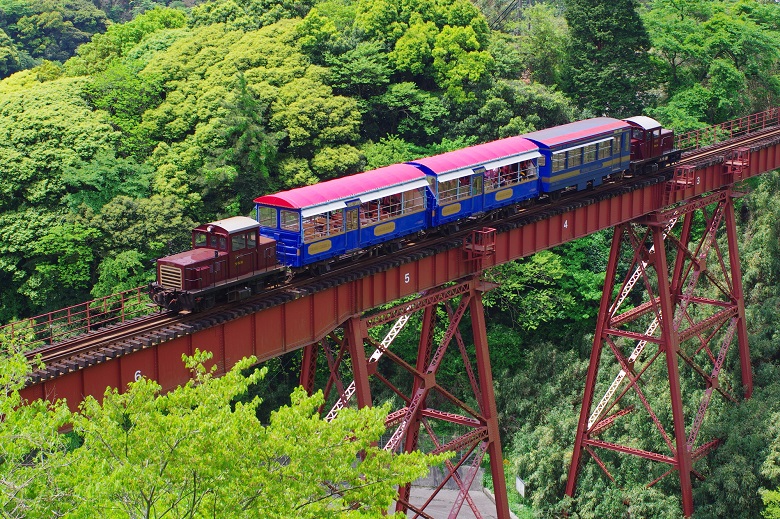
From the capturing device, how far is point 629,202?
36531 millimetres

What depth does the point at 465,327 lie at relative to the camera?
1930 inches

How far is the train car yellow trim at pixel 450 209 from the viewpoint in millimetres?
31594

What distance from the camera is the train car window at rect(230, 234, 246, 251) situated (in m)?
26.3

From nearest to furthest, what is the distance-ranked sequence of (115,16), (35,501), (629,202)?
1. (35,501)
2. (629,202)
3. (115,16)

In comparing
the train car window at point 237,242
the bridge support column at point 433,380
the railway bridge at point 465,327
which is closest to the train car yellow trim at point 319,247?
the railway bridge at point 465,327

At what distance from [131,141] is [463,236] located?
2407 centimetres

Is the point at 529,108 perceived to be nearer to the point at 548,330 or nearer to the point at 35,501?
the point at 548,330

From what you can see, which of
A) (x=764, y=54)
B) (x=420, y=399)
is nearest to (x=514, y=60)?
(x=764, y=54)

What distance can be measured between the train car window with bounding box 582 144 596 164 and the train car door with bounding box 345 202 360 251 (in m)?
10.6

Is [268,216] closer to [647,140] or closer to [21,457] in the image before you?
[21,457]

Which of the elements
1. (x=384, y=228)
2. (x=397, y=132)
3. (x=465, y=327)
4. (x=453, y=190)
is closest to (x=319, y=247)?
(x=384, y=228)

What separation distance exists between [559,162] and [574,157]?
0.87 m

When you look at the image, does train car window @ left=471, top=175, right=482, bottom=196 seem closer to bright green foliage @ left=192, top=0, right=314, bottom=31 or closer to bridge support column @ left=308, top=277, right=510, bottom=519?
bridge support column @ left=308, top=277, right=510, bottom=519

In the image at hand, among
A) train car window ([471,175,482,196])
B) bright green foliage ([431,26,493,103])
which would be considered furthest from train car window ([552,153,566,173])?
bright green foliage ([431,26,493,103])
